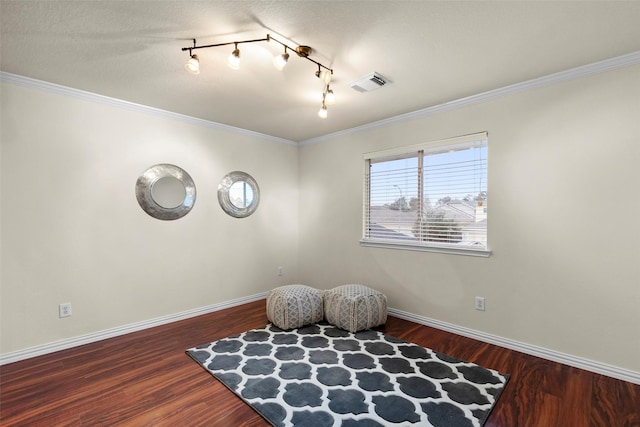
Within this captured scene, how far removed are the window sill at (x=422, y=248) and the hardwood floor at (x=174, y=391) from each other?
868mm

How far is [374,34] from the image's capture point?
6.50ft

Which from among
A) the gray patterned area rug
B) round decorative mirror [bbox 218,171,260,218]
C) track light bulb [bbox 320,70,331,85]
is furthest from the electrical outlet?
track light bulb [bbox 320,70,331,85]

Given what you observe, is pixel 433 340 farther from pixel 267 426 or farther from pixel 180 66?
pixel 180 66

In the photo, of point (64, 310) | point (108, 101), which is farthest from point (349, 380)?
point (108, 101)

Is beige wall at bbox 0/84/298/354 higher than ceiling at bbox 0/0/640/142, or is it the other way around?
ceiling at bbox 0/0/640/142

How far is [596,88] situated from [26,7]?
3.94 m

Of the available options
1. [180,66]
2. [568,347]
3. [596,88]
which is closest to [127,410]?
[180,66]

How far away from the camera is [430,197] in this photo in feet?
11.4

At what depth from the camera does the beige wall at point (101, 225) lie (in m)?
2.61

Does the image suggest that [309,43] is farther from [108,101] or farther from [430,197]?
[108,101]

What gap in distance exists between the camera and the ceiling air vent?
8.42 ft

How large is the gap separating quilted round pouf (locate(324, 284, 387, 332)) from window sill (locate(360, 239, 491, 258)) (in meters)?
0.65

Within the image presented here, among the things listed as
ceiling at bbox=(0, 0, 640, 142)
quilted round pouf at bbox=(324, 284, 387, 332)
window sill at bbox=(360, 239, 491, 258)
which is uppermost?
ceiling at bbox=(0, 0, 640, 142)

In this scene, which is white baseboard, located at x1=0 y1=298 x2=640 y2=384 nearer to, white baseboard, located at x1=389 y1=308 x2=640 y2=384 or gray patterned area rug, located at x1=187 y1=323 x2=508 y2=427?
white baseboard, located at x1=389 y1=308 x2=640 y2=384
